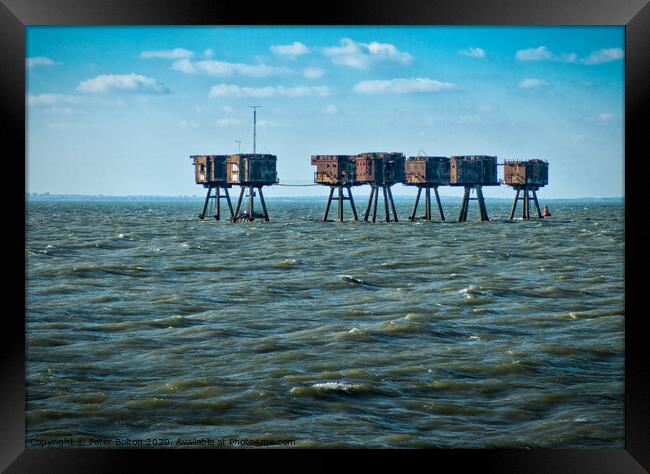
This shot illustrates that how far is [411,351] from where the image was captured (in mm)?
18625

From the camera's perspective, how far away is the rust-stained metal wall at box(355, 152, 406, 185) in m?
81.2

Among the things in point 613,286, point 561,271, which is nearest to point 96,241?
point 561,271

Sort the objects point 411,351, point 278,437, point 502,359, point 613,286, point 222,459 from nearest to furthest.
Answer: point 222,459 < point 278,437 < point 502,359 < point 411,351 < point 613,286

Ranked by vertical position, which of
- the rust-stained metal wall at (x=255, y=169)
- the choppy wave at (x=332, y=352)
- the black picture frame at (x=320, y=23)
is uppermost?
the rust-stained metal wall at (x=255, y=169)

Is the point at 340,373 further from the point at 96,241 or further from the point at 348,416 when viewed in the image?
the point at 96,241

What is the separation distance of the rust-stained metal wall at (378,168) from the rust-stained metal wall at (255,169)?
8349mm

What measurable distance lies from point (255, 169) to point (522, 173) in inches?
1169

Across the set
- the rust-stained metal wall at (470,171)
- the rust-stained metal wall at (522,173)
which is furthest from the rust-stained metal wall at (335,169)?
the rust-stained metal wall at (522,173)

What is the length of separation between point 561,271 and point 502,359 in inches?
895

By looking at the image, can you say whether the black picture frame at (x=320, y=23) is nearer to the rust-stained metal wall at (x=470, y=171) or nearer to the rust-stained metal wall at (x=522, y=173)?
the rust-stained metal wall at (x=470, y=171)

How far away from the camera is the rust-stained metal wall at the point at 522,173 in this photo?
90.7 metres

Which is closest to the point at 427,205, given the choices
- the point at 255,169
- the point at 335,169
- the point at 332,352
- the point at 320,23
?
the point at 335,169

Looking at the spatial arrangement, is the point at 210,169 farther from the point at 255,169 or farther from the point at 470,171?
the point at 470,171
